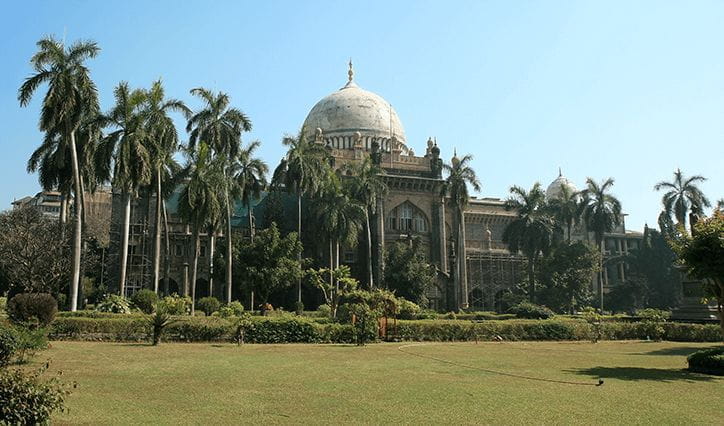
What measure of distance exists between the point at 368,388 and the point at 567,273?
4368 cm

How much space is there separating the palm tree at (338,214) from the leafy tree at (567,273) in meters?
17.6

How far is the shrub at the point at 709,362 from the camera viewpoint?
16.4 meters

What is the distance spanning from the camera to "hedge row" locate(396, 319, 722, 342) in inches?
1094

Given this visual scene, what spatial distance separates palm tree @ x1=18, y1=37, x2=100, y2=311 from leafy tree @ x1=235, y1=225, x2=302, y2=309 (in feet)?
44.1

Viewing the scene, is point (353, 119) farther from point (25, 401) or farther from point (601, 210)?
point (25, 401)

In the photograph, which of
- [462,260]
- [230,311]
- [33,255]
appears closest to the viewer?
[230,311]

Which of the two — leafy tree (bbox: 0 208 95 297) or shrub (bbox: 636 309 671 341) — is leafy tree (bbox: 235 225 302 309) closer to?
leafy tree (bbox: 0 208 95 297)

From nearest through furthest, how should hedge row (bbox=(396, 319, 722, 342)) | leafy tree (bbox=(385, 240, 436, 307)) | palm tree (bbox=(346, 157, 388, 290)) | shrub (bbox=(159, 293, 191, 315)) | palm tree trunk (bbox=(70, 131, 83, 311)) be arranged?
hedge row (bbox=(396, 319, 722, 342)) < palm tree trunk (bbox=(70, 131, 83, 311)) < shrub (bbox=(159, 293, 191, 315)) < palm tree (bbox=(346, 157, 388, 290)) < leafy tree (bbox=(385, 240, 436, 307))

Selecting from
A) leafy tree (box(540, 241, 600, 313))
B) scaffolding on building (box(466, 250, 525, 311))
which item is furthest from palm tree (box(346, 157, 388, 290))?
scaffolding on building (box(466, 250, 525, 311))

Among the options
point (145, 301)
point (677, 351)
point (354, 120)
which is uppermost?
point (354, 120)

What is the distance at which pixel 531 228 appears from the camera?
53.1 meters

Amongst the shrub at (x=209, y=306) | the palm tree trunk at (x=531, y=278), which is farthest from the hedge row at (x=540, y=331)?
the palm tree trunk at (x=531, y=278)

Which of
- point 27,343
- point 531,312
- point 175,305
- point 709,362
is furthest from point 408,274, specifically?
point 27,343

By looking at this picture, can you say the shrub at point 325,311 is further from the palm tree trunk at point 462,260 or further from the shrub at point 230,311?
the palm tree trunk at point 462,260
